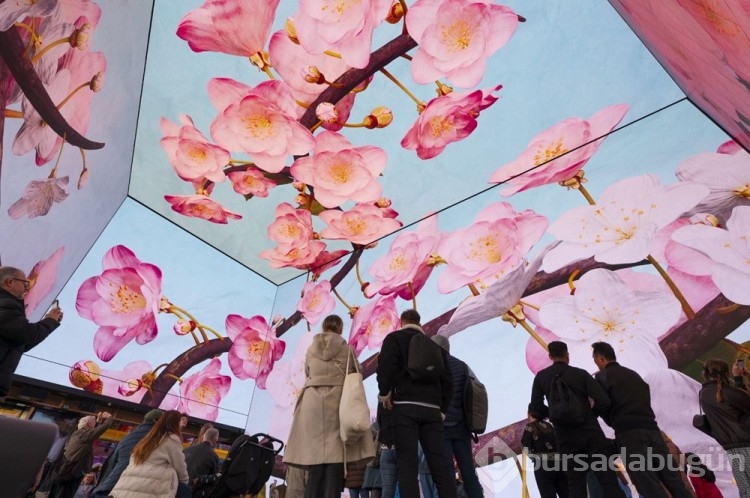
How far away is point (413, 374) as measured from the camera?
2414 mm

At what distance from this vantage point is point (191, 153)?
6027 mm

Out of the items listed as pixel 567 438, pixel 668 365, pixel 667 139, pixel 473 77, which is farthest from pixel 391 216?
pixel 567 438

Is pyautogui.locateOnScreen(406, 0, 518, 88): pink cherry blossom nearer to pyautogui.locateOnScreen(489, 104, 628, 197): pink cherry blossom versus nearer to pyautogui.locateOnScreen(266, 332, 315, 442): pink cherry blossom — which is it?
pyautogui.locateOnScreen(489, 104, 628, 197): pink cherry blossom

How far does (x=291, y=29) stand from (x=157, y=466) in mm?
3892

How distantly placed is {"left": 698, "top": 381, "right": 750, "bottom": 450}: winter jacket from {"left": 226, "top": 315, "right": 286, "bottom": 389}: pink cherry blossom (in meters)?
5.53

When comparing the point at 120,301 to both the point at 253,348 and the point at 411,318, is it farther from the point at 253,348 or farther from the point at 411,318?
the point at 411,318

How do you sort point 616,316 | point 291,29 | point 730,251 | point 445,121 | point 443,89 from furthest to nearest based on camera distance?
point 445,121 → point 443,89 → point 291,29 → point 616,316 → point 730,251

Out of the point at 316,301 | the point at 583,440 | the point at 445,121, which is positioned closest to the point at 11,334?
the point at 583,440

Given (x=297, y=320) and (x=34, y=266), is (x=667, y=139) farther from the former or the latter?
(x=34, y=266)

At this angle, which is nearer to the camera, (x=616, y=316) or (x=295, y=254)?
(x=616, y=316)

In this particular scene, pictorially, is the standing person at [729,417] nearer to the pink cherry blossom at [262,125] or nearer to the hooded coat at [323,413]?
the hooded coat at [323,413]

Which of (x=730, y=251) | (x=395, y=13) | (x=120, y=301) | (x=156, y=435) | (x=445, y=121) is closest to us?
(x=156, y=435)

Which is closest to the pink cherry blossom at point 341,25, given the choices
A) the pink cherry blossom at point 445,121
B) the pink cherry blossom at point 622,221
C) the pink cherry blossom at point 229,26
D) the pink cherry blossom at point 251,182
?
the pink cherry blossom at point 229,26

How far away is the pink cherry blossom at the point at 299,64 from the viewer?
4.90 meters
